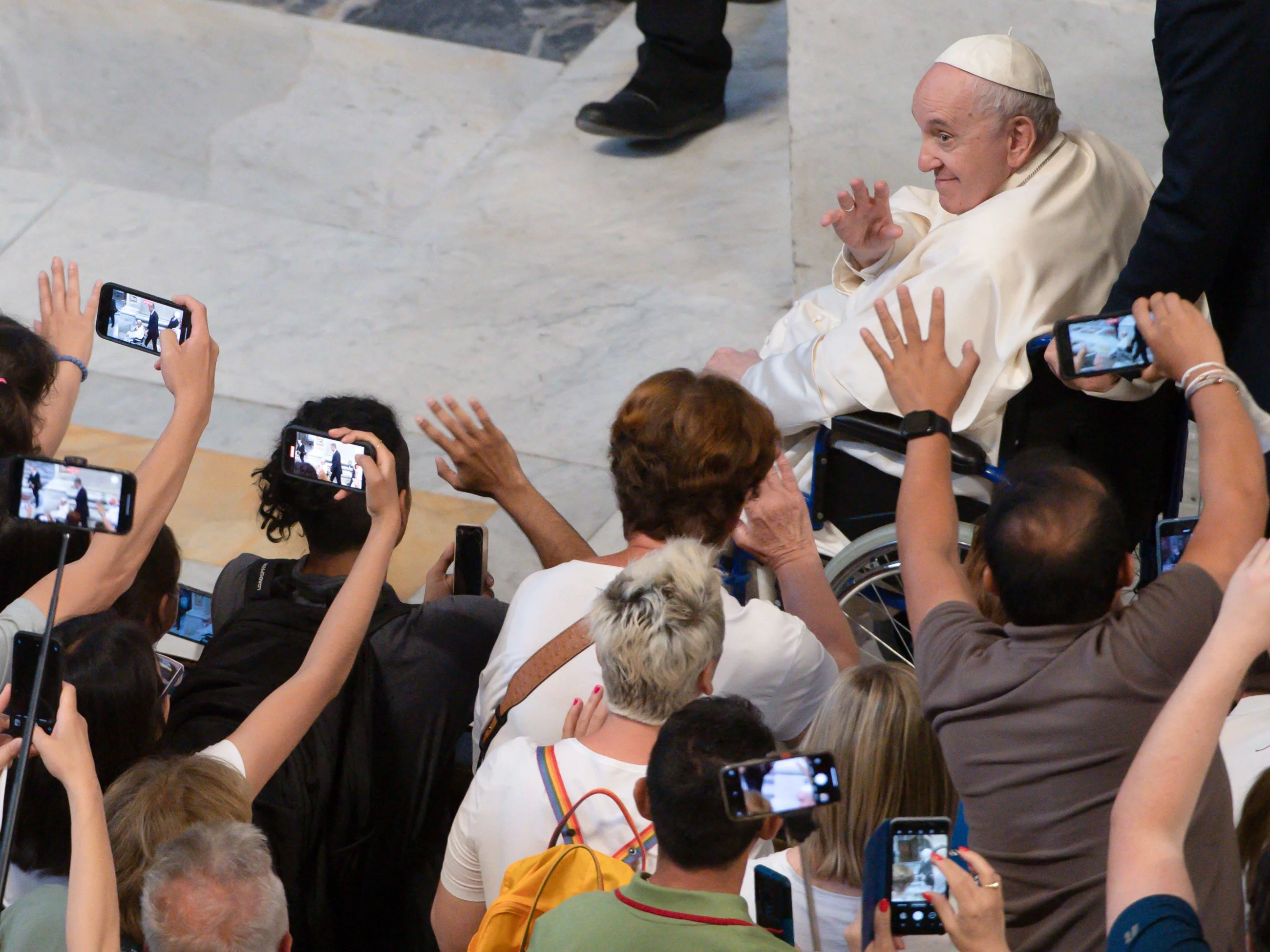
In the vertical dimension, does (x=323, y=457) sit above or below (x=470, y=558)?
above

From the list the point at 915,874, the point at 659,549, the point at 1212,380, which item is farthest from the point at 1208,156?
the point at 915,874

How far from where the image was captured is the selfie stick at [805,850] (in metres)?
1.72

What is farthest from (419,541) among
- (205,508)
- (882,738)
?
(882,738)

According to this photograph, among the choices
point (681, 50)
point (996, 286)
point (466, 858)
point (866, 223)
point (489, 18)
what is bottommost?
point (466, 858)

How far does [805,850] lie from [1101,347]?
3.16 ft

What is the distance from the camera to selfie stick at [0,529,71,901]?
5.99 feet

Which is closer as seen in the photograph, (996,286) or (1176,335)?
(1176,335)

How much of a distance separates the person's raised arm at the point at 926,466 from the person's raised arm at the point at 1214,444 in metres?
0.28

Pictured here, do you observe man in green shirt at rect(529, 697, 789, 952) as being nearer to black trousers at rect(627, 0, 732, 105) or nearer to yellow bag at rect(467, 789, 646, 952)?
yellow bag at rect(467, 789, 646, 952)

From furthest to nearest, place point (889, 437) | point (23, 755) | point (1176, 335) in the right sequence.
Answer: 1. point (889, 437)
2. point (1176, 335)
3. point (23, 755)

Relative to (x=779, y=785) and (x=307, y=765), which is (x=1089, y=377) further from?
(x=307, y=765)

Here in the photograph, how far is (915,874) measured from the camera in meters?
1.64

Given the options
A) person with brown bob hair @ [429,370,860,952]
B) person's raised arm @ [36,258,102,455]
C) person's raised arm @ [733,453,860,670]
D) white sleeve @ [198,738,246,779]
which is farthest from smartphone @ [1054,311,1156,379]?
person's raised arm @ [36,258,102,455]

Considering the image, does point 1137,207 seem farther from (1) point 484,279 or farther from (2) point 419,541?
(1) point 484,279
